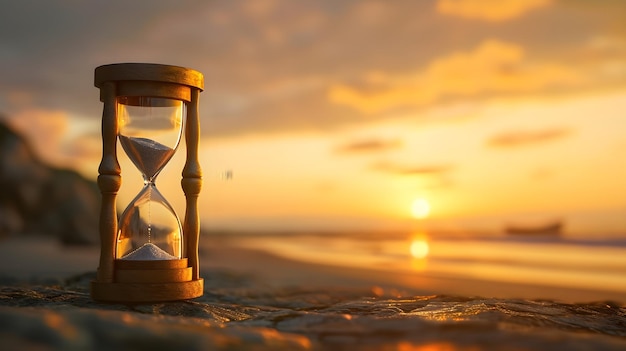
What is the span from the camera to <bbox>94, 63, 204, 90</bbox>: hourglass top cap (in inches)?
171

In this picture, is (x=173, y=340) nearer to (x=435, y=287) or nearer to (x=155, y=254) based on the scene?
(x=155, y=254)

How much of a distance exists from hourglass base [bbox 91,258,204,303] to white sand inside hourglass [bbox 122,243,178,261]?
5 centimetres

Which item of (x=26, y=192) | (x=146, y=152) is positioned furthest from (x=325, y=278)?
(x=26, y=192)

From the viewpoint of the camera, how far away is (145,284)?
4316 mm

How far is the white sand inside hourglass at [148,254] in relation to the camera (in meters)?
4.45

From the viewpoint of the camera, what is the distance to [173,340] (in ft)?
8.00

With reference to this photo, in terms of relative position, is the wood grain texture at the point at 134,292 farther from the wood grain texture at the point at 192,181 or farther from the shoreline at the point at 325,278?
the shoreline at the point at 325,278

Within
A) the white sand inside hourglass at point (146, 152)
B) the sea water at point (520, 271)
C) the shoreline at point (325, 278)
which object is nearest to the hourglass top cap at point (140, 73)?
the white sand inside hourglass at point (146, 152)

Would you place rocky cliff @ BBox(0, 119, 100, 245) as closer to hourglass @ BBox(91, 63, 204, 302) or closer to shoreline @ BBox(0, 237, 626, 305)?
shoreline @ BBox(0, 237, 626, 305)

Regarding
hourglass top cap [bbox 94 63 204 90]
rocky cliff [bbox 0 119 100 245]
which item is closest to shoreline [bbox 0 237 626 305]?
hourglass top cap [bbox 94 63 204 90]

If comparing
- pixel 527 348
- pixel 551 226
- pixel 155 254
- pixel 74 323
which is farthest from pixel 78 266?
pixel 551 226

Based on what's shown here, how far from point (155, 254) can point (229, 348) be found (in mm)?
2173

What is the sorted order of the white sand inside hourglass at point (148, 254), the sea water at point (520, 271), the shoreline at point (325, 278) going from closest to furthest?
the white sand inside hourglass at point (148, 254), the shoreline at point (325, 278), the sea water at point (520, 271)

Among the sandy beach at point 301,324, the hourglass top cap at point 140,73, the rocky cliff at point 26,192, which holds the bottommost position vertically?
the sandy beach at point 301,324
